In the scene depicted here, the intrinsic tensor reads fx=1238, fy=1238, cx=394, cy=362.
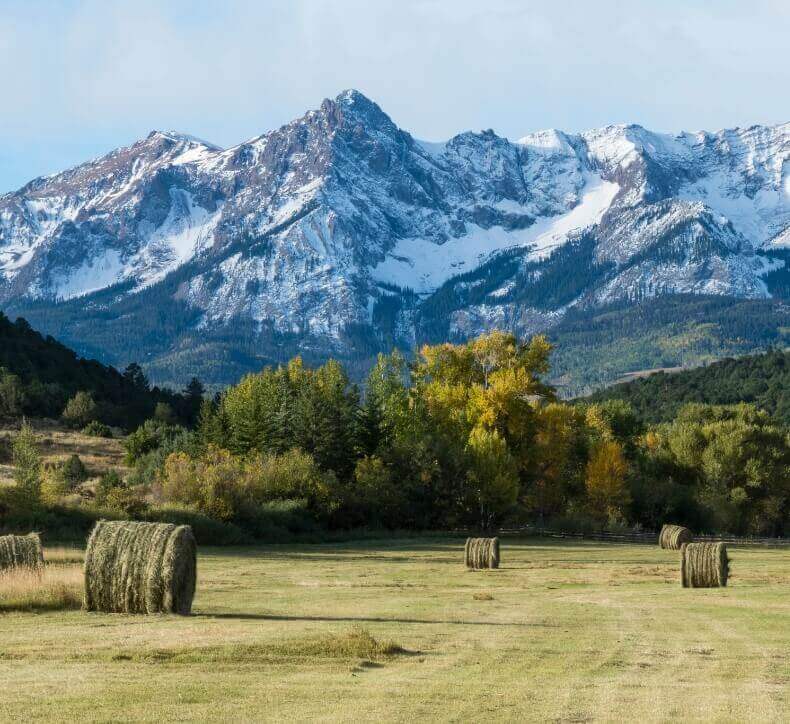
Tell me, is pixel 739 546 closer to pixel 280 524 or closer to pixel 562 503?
pixel 562 503

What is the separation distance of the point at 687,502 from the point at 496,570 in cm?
5151

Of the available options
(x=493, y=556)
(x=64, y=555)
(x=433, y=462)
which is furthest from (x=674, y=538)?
(x=64, y=555)

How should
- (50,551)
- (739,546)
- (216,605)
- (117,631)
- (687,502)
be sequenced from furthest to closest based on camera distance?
(687,502) < (739,546) < (50,551) < (216,605) < (117,631)

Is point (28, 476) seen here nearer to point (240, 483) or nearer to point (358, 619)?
point (240, 483)

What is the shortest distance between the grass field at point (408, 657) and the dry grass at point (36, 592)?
1.43 m

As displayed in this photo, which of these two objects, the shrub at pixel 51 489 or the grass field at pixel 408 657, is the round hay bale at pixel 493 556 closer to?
the grass field at pixel 408 657

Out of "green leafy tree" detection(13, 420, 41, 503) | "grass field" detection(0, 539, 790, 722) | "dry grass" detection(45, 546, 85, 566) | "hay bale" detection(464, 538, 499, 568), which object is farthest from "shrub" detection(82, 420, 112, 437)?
"grass field" detection(0, 539, 790, 722)

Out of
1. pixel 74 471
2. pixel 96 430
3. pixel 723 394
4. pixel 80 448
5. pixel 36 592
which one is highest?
pixel 723 394

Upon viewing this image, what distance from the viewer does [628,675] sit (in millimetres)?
19000

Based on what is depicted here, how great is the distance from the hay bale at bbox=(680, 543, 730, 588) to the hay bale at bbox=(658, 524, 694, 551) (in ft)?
91.7

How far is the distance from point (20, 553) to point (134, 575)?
16.3ft

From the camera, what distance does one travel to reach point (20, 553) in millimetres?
28391

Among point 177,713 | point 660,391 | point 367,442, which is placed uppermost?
point 660,391

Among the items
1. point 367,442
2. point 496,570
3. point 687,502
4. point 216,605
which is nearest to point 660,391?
point 687,502
